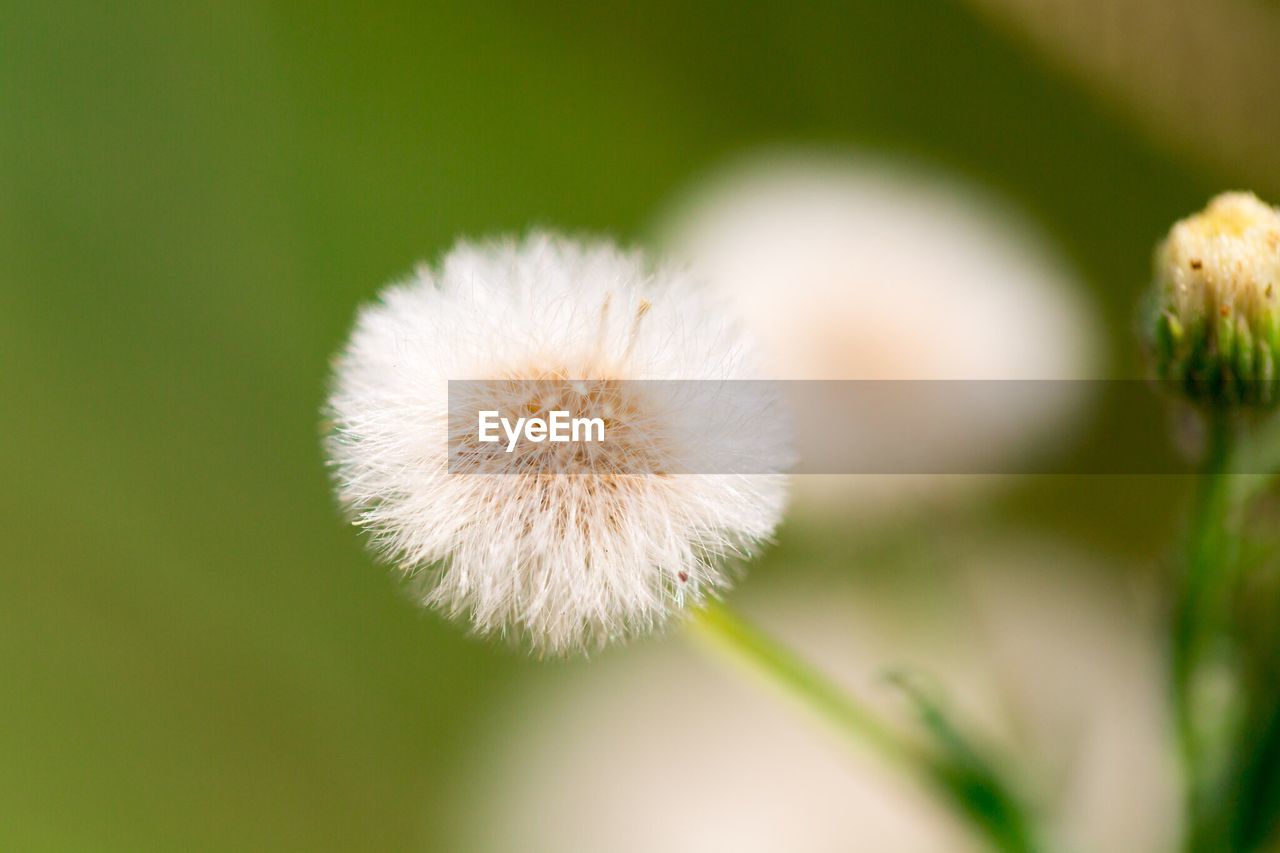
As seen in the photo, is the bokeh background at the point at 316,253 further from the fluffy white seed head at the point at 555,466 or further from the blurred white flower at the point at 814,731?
the fluffy white seed head at the point at 555,466

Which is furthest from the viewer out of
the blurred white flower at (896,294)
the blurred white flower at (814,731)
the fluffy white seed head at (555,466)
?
the blurred white flower at (814,731)

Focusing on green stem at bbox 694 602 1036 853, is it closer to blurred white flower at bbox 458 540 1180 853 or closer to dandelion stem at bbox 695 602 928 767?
dandelion stem at bbox 695 602 928 767

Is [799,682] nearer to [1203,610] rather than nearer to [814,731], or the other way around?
[1203,610]

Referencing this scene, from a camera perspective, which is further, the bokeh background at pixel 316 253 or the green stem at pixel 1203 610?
the bokeh background at pixel 316 253

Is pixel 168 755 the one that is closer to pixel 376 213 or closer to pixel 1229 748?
pixel 376 213

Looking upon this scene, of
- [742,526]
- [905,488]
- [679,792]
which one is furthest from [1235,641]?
[679,792]

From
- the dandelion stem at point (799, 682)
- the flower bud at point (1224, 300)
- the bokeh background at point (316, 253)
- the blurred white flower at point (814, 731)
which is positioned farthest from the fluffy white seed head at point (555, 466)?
the bokeh background at point (316, 253)

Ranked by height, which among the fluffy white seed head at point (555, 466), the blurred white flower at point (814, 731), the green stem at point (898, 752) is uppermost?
the fluffy white seed head at point (555, 466)
